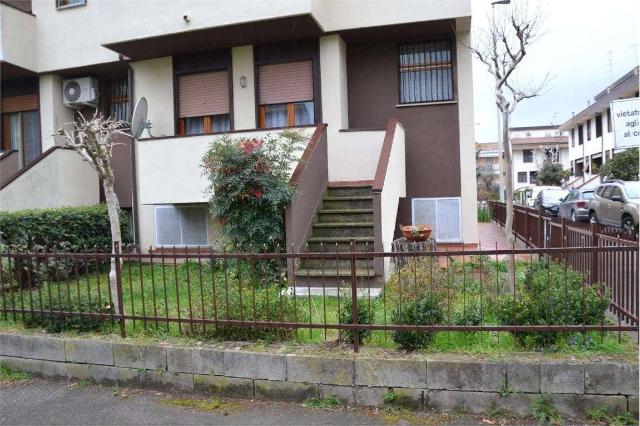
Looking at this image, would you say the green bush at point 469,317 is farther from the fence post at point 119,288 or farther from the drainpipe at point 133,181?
the drainpipe at point 133,181

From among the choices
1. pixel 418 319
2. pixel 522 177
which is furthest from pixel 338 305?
pixel 522 177

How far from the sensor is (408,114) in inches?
410

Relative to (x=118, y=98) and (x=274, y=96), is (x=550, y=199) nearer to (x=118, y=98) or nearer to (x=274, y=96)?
(x=274, y=96)

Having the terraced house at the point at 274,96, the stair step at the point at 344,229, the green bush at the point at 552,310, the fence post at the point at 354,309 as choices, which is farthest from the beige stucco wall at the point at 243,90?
the green bush at the point at 552,310

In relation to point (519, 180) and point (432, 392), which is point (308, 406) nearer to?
point (432, 392)

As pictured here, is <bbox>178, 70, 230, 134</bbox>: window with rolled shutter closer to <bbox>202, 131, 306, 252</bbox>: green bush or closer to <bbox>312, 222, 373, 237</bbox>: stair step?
<bbox>202, 131, 306, 252</bbox>: green bush

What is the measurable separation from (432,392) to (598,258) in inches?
97.0

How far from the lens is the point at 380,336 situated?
4.70 metres

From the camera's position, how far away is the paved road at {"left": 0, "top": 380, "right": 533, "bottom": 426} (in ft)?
13.3

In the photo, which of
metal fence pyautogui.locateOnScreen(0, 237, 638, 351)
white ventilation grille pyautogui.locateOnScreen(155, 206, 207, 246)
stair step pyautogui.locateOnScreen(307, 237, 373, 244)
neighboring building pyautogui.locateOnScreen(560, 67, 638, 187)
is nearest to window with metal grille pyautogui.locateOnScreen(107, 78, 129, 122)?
white ventilation grille pyautogui.locateOnScreen(155, 206, 207, 246)

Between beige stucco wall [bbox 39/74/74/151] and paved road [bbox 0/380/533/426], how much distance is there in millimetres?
9066

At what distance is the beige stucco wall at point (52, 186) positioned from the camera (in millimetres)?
10766

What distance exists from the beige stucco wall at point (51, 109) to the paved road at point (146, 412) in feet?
29.7

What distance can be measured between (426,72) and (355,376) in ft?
25.2
